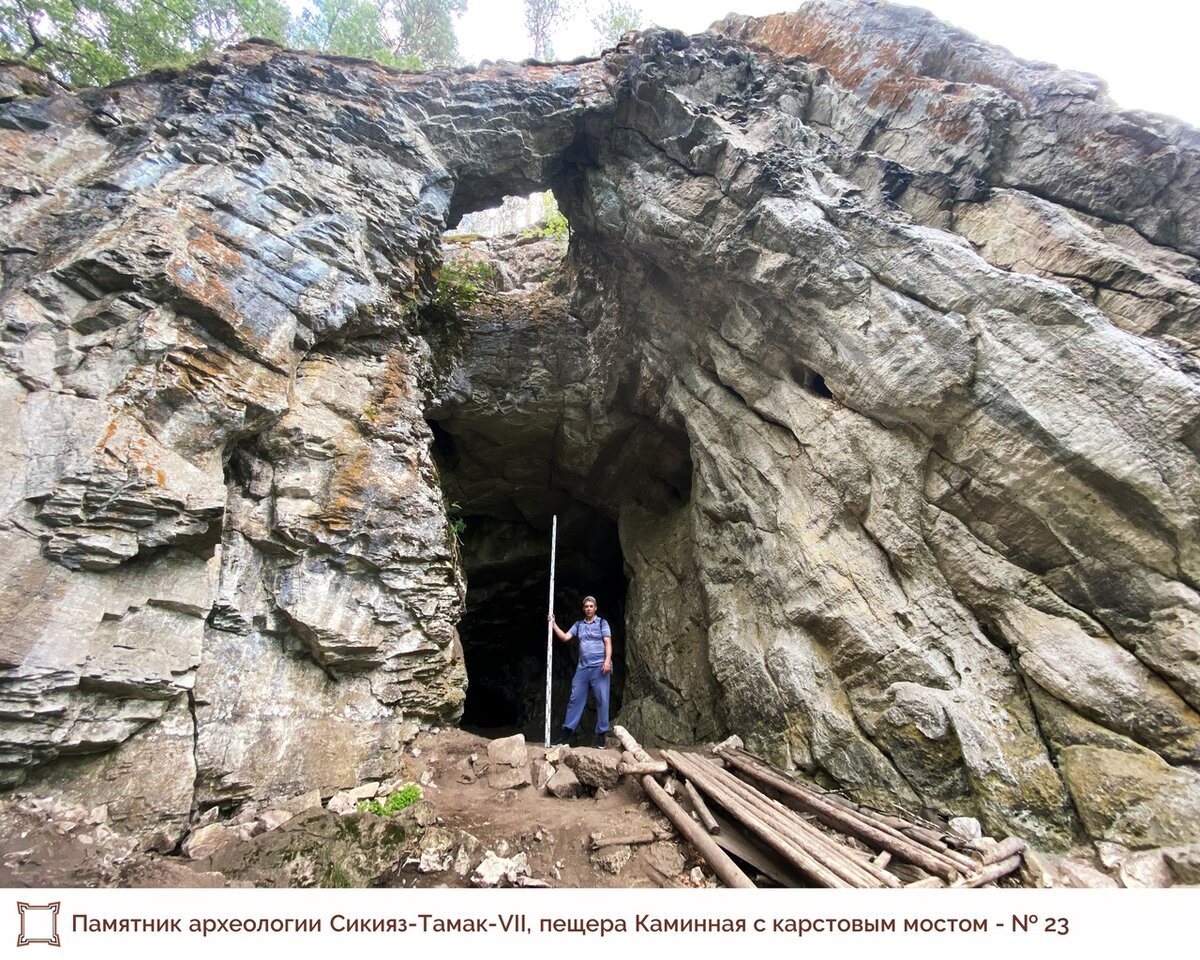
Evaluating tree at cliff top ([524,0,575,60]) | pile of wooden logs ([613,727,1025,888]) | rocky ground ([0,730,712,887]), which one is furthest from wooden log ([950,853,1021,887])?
tree at cliff top ([524,0,575,60])

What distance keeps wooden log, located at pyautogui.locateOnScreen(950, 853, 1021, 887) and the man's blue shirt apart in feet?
16.9

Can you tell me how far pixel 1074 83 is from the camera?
8617 millimetres

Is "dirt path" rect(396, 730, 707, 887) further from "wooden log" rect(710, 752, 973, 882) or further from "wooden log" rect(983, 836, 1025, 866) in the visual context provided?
"wooden log" rect(983, 836, 1025, 866)

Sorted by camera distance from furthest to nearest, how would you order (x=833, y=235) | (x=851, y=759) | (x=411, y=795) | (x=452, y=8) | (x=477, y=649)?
1. (x=452, y=8)
2. (x=477, y=649)
3. (x=833, y=235)
4. (x=851, y=759)
5. (x=411, y=795)

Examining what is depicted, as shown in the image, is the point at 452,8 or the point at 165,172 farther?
the point at 452,8

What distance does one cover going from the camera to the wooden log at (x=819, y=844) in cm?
409

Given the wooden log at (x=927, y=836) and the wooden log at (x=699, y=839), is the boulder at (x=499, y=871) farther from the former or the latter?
the wooden log at (x=927, y=836)

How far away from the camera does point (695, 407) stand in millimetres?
10859

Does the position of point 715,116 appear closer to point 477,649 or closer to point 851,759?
point 851,759

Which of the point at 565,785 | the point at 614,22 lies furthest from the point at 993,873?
the point at 614,22

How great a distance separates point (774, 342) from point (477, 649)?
1230 cm

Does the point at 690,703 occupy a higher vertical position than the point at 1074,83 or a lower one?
lower

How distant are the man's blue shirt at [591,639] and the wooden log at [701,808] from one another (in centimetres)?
316

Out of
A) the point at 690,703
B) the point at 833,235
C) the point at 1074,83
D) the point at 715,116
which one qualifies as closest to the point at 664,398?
the point at 833,235
